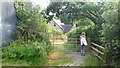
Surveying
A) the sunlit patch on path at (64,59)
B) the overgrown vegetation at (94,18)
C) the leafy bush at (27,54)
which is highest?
the overgrown vegetation at (94,18)

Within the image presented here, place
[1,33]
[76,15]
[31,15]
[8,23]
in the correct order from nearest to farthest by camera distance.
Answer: [1,33] → [8,23] → [31,15] → [76,15]

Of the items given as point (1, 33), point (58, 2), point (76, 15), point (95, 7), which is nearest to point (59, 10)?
point (58, 2)

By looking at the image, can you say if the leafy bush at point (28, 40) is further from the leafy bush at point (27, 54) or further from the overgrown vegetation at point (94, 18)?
the overgrown vegetation at point (94, 18)

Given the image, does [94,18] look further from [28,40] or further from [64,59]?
[28,40]

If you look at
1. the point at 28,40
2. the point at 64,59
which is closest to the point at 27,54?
the point at 28,40

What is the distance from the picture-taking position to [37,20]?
5.75 meters

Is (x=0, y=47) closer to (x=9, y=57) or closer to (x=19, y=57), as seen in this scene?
(x=9, y=57)

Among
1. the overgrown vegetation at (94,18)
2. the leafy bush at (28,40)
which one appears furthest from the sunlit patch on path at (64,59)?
the overgrown vegetation at (94,18)

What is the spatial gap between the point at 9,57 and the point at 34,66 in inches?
41.0

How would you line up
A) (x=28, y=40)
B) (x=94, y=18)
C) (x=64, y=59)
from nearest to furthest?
(x=64, y=59) < (x=28, y=40) < (x=94, y=18)

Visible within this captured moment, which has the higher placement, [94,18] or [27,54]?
[94,18]

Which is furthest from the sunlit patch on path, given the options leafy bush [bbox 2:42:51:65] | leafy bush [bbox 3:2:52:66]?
leafy bush [bbox 2:42:51:65]

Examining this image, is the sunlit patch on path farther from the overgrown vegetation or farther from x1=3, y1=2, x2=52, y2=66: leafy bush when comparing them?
the overgrown vegetation

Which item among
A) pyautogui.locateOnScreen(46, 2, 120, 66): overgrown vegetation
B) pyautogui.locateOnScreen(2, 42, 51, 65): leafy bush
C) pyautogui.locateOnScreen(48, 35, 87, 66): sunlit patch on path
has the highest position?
pyautogui.locateOnScreen(46, 2, 120, 66): overgrown vegetation
